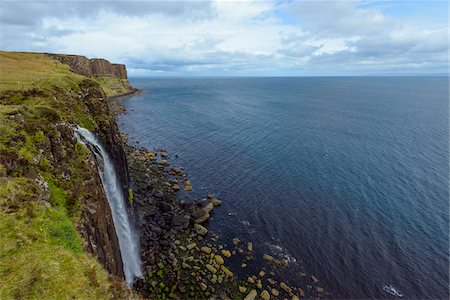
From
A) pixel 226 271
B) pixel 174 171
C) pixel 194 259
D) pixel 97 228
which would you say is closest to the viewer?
pixel 97 228

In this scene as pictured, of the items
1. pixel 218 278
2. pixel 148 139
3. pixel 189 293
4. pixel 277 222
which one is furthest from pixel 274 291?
pixel 148 139

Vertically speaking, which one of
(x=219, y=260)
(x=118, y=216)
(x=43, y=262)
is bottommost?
(x=219, y=260)

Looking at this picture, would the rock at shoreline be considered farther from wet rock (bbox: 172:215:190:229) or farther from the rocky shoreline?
wet rock (bbox: 172:215:190:229)

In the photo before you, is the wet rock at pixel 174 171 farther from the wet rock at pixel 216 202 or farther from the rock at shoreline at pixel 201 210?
the wet rock at pixel 216 202

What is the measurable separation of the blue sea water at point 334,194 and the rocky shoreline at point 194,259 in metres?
1.83

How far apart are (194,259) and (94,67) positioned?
162161mm

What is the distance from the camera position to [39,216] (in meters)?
11.7

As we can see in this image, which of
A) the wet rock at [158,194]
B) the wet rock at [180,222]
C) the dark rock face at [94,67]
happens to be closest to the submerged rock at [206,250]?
the wet rock at [180,222]

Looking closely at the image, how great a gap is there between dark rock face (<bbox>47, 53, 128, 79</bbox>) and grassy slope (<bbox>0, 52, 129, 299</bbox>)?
102 metres

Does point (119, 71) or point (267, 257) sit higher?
point (119, 71)

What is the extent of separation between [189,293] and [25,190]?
67.9 feet

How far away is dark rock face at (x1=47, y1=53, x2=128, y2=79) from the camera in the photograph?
111 meters

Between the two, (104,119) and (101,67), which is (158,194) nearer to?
(104,119)

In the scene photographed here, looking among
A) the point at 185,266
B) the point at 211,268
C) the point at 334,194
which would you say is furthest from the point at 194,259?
the point at 334,194
